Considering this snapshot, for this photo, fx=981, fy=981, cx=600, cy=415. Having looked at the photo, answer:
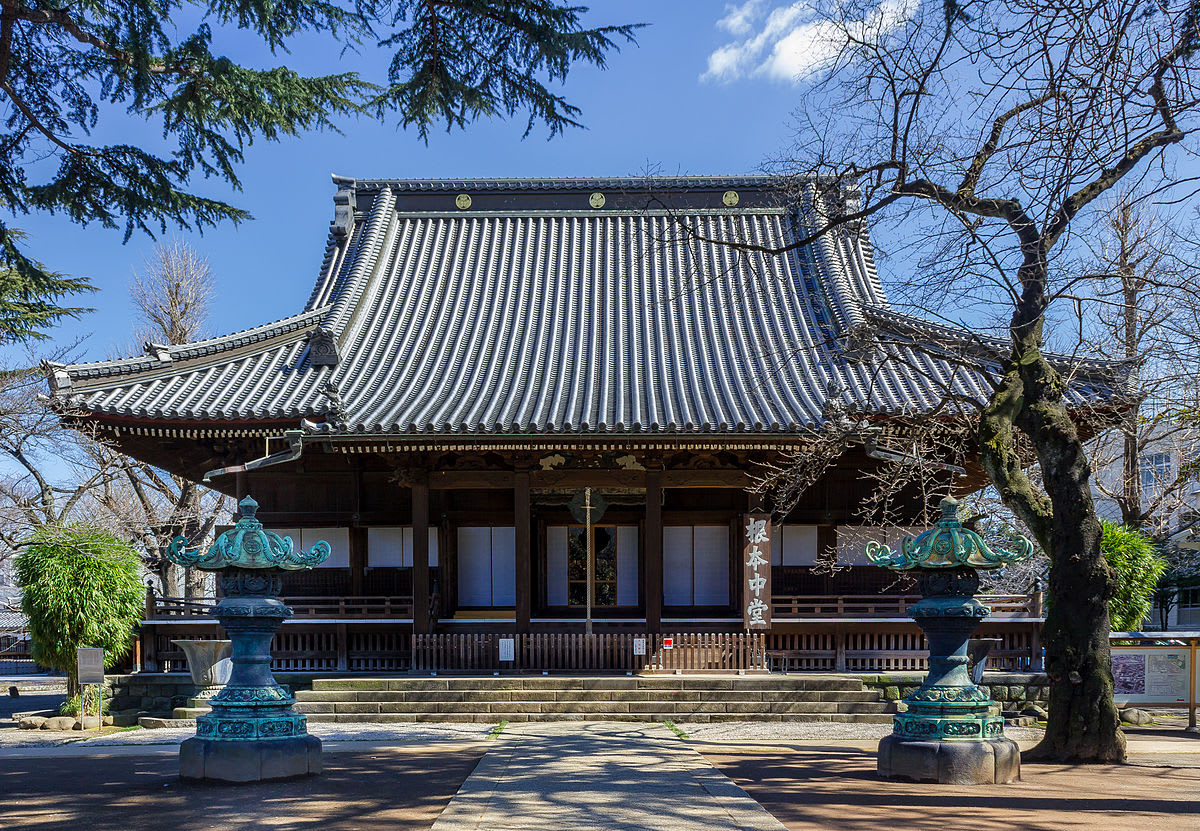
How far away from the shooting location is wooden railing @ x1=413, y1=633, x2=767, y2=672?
48.4 feet

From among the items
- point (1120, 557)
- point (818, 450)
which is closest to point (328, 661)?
point (818, 450)

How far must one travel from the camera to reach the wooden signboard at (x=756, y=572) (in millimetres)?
14953

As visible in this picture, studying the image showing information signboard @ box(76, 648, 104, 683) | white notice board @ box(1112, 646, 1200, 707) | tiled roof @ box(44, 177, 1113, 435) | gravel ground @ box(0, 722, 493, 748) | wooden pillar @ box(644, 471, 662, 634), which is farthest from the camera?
wooden pillar @ box(644, 471, 662, 634)

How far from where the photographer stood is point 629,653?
48.5 ft

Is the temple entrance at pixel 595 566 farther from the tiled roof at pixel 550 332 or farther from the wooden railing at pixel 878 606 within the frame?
the wooden railing at pixel 878 606

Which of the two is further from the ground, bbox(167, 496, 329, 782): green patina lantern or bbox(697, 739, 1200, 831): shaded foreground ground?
bbox(167, 496, 329, 782): green patina lantern

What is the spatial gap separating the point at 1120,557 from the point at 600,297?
10.2 metres

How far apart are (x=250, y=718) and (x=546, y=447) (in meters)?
7.11

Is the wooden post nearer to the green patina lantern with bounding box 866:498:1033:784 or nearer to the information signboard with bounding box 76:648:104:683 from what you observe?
the information signboard with bounding box 76:648:104:683

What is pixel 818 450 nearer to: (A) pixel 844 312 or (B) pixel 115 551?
(A) pixel 844 312

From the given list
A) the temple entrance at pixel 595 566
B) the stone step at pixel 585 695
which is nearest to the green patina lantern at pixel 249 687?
the stone step at pixel 585 695

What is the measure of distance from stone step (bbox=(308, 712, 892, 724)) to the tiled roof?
3969 millimetres

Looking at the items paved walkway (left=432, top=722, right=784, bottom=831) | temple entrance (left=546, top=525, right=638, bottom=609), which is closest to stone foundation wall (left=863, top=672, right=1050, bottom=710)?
paved walkway (left=432, top=722, right=784, bottom=831)

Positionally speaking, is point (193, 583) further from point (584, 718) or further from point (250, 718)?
point (250, 718)
